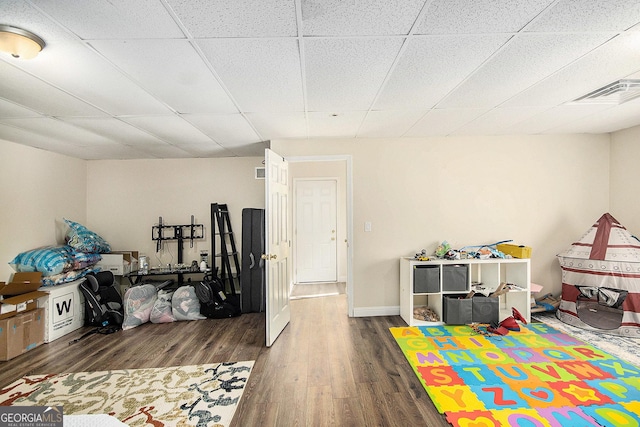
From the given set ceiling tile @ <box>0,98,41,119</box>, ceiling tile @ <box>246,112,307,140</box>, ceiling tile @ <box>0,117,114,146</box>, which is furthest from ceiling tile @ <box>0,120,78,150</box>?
ceiling tile @ <box>246,112,307,140</box>

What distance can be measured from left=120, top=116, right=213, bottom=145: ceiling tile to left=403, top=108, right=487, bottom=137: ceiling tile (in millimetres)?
2536

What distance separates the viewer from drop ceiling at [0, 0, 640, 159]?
1.51 metres

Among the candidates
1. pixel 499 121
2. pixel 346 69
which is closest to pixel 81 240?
pixel 346 69

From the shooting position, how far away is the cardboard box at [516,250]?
382 cm

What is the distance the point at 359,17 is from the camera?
1556 mm

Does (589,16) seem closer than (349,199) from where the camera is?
Yes

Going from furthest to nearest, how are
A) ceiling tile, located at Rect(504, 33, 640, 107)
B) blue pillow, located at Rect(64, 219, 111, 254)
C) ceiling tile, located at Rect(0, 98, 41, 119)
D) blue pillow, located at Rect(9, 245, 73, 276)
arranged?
blue pillow, located at Rect(64, 219, 111, 254) < blue pillow, located at Rect(9, 245, 73, 276) < ceiling tile, located at Rect(0, 98, 41, 119) < ceiling tile, located at Rect(504, 33, 640, 107)

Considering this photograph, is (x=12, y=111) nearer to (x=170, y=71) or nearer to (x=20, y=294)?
(x=170, y=71)

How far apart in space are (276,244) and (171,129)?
173 centimetres

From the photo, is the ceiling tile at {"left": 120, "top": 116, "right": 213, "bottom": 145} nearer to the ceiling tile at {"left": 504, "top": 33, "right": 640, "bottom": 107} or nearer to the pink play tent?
the ceiling tile at {"left": 504, "top": 33, "right": 640, "bottom": 107}

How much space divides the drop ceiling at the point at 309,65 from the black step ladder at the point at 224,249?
1734 mm

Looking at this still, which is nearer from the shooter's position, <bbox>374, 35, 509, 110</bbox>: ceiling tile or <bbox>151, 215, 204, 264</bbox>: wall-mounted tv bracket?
<bbox>374, 35, 509, 110</bbox>: ceiling tile

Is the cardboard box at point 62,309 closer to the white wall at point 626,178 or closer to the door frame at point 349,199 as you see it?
the door frame at point 349,199

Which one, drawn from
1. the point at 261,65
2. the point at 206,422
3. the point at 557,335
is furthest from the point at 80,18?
the point at 557,335
